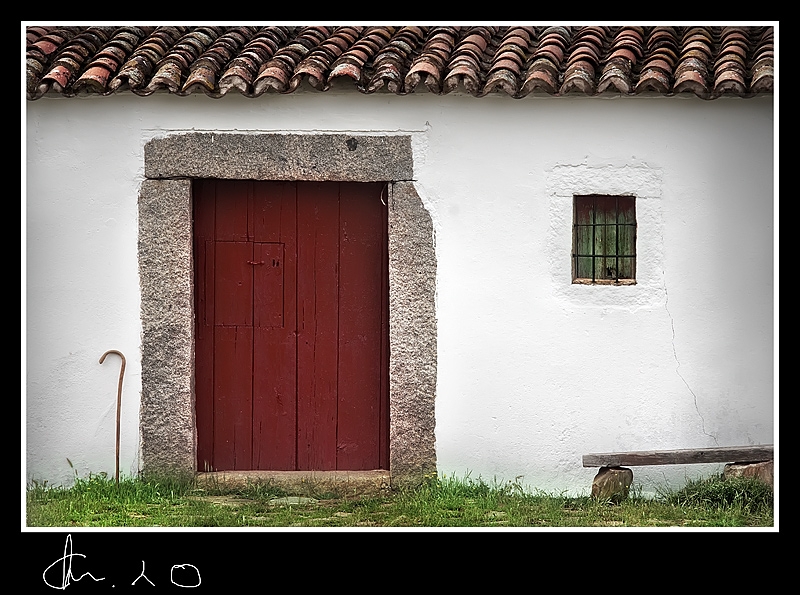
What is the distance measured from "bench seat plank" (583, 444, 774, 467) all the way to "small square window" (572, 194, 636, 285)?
3.45 ft

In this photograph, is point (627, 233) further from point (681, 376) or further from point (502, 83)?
point (502, 83)

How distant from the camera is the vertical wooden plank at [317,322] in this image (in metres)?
→ 6.54

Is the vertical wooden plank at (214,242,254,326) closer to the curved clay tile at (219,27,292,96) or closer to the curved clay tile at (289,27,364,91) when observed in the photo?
the curved clay tile at (219,27,292,96)

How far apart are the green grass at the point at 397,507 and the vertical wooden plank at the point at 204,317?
0.33 m

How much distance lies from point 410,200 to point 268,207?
2.96ft

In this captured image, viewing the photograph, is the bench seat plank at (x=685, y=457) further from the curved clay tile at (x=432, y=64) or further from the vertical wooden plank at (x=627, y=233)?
the curved clay tile at (x=432, y=64)

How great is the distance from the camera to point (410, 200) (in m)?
6.37

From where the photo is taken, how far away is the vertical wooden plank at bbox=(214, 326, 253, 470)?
6.60 metres

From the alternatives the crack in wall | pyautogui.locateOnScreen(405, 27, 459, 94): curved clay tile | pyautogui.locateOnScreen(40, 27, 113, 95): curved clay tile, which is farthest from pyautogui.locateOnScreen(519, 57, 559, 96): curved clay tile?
pyautogui.locateOnScreen(40, 27, 113, 95): curved clay tile

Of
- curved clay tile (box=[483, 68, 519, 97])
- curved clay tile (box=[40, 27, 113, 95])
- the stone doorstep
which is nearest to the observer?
curved clay tile (box=[483, 68, 519, 97])

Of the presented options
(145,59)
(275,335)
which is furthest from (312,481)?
(145,59)

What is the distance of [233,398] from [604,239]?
99.5 inches
